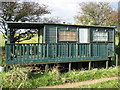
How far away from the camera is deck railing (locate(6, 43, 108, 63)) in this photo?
7.80 meters

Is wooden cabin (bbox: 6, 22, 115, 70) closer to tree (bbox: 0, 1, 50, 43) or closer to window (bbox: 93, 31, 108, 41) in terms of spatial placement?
window (bbox: 93, 31, 108, 41)

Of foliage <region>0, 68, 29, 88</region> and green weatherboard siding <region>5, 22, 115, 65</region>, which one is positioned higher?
green weatherboard siding <region>5, 22, 115, 65</region>

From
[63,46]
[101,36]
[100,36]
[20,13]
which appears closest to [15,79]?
[63,46]

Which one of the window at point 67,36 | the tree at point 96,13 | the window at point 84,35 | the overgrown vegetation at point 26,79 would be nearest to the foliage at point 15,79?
the overgrown vegetation at point 26,79

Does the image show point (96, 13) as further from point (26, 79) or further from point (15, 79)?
point (15, 79)

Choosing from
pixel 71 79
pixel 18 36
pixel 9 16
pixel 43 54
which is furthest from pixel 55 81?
pixel 9 16

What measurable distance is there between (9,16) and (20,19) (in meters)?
1.15

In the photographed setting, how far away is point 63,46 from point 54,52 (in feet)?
2.28

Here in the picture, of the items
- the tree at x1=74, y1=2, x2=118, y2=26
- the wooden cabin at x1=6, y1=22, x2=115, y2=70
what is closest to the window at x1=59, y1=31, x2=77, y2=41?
the wooden cabin at x1=6, y1=22, x2=115, y2=70

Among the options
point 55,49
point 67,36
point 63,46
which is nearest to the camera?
point 55,49

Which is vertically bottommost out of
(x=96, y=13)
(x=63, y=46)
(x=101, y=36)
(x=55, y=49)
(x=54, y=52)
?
(x=54, y=52)

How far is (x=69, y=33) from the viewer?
32.3ft

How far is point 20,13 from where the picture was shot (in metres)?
14.1

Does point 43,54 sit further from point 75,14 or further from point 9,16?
point 75,14
